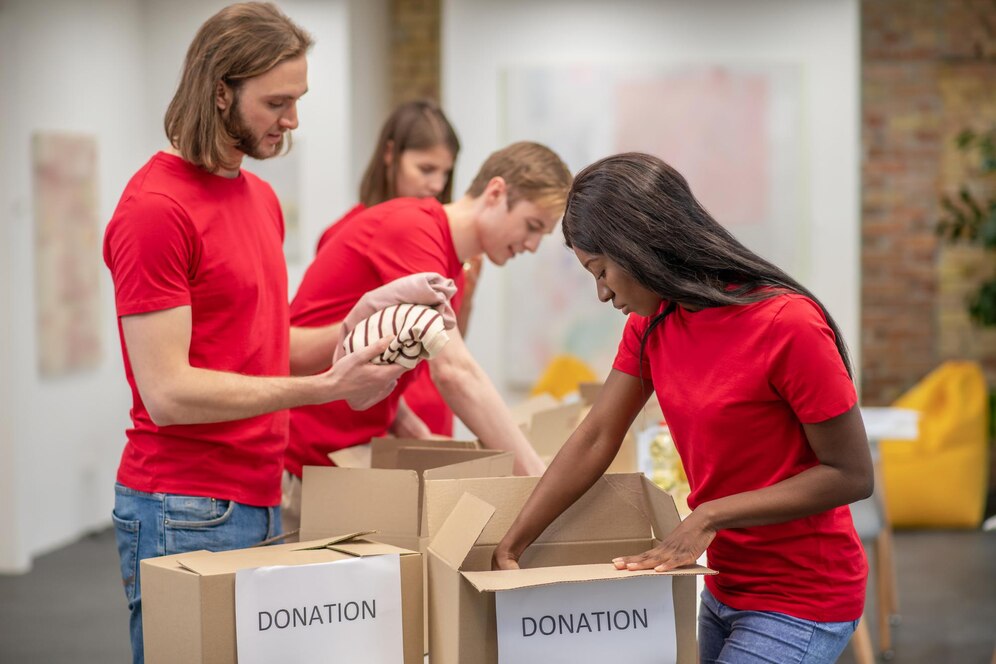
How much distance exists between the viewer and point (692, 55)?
550 cm

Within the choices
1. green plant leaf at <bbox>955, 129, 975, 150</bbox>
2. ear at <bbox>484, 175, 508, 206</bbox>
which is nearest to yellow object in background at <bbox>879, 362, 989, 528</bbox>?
green plant leaf at <bbox>955, 129, 975, 150</bbox>

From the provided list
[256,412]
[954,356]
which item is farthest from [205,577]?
[954,356]

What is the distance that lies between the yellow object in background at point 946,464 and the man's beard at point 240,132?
4322mm

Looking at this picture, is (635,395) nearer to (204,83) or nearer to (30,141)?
(204,83)

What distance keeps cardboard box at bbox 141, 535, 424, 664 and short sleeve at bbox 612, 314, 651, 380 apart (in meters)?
0.40

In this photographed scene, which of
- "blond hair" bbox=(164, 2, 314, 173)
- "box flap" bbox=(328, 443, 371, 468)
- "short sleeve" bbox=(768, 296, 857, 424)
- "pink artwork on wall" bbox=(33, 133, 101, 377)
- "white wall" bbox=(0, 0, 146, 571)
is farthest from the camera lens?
"pink artwork on wall" bbox=(33, 133, 101, 377)

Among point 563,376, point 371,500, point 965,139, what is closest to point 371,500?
point 371,500

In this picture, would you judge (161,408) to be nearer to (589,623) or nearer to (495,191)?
(589,623)

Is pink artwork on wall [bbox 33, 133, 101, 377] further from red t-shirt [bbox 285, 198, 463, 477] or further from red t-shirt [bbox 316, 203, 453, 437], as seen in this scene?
red t-shirt [bbox 285, 198, 463, 477]

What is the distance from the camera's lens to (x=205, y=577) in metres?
1.47

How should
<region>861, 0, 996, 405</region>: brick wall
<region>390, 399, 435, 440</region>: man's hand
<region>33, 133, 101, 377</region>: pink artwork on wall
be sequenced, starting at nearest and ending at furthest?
<region>390, 399, 435, 440</region>: man's hand, <region>33, 133, 101, 377</region>: pink artwork on wall, <region>861, 0, 996, 405</region>: brick wall

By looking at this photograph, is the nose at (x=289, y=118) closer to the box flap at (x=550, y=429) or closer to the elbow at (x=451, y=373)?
the elbow at (x=451, y=373)

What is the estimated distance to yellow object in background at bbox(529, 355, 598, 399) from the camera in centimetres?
503

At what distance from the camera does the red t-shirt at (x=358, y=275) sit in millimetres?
2262
